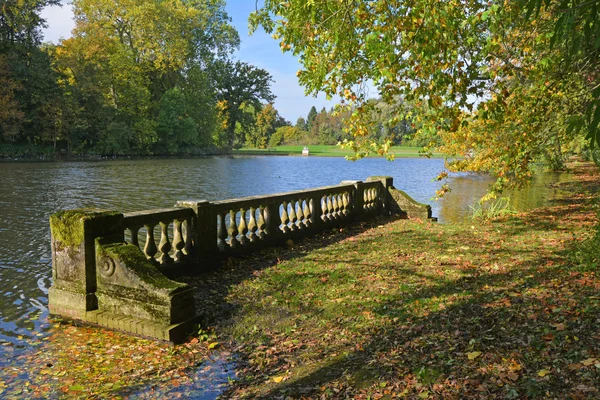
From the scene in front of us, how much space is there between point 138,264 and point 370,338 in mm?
3003

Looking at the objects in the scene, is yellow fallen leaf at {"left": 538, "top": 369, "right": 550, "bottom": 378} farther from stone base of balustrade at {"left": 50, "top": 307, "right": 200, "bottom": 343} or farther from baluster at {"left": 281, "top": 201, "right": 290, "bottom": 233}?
baluster at {"left": 281, "top": 201, "right": 290, "bottom": 233}

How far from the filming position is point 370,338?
525 centimetres

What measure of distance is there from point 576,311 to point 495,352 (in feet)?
4.39

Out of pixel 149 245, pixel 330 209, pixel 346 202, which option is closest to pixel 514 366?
pixel 149 245

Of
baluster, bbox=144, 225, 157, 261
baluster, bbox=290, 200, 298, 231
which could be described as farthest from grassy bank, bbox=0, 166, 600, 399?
baluster, bbox=290, 200, 298, 231

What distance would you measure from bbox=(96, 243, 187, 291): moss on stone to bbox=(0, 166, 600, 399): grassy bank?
71 cm

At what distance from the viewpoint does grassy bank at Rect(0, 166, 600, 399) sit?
411 cm

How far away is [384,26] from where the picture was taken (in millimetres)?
7324

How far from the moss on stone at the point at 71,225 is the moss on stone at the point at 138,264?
0.31 metres

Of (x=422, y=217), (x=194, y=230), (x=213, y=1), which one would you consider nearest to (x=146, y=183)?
(x=422, y=217)

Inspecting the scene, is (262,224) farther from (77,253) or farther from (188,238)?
(77,253)

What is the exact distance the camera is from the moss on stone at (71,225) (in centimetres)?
623

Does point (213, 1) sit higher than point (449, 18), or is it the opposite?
point (213, 1)

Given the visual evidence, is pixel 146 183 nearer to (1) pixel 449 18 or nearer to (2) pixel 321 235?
(2) pixel 321 235
